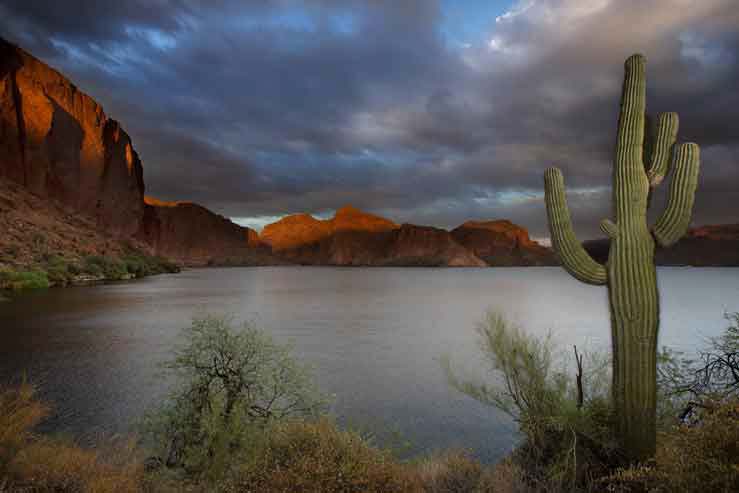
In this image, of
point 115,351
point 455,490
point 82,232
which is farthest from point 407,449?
point 82,232

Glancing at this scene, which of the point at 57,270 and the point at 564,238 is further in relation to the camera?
the point at 57,270

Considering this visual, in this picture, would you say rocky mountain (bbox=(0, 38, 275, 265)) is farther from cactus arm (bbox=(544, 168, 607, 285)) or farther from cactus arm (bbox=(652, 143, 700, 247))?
cactus arm (bbox=(652, 143, 700, 247))

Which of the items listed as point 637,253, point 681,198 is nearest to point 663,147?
point 681,198

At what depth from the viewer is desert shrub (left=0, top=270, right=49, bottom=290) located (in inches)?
1565

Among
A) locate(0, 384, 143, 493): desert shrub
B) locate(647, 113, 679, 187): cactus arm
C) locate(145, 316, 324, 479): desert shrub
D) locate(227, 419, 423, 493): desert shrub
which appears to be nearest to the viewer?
locate(227, 419, 423, 493): desert shrub

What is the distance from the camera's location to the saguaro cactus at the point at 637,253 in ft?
19.0

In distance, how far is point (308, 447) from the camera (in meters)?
4.89

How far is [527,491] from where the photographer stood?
5578 mm

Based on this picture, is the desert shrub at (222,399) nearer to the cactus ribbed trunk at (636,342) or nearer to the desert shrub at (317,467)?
the desert shrub at (317,467)

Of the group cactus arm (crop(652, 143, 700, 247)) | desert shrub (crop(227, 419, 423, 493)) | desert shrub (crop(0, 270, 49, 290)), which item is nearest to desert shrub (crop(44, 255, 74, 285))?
desert shrub (crop(0, 270, 49, 290))

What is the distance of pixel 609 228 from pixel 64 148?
106 m

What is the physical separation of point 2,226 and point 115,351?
46.7 metres

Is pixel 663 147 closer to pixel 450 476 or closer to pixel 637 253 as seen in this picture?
pixel 637 253

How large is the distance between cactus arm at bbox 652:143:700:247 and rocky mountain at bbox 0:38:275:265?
92.4m
